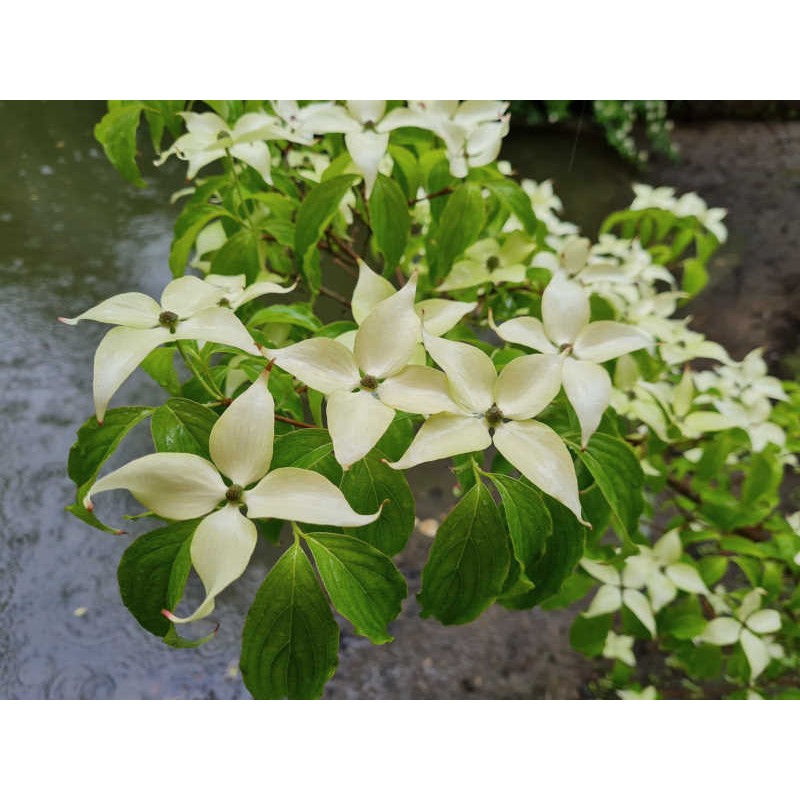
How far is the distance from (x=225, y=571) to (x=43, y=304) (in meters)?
0.69

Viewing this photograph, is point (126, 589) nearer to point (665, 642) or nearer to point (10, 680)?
point (10, 680)

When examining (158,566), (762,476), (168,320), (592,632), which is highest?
(168,320)

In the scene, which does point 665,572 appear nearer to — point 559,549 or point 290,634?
point 559,549

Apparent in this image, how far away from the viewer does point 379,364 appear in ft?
1.28

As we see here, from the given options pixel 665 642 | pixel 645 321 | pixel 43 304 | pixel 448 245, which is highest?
pixel 448 245

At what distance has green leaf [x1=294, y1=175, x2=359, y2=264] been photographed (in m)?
0.53

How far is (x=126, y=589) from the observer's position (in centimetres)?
38

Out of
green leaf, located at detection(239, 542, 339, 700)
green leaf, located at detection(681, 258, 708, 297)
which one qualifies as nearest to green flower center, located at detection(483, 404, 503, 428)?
green leaf, located at detection(239, 542, 339, 700)

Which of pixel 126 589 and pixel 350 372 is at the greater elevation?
pixel 350 372

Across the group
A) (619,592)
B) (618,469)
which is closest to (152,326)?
(618,469)

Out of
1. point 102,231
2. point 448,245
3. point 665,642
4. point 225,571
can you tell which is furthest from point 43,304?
point 665,642

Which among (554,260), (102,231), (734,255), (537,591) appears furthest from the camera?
(734,255)

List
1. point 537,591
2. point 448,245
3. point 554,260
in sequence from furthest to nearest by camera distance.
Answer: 1. point 554,260
2. point 448,245
3. point 537,591

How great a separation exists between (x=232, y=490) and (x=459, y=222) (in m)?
0.34
